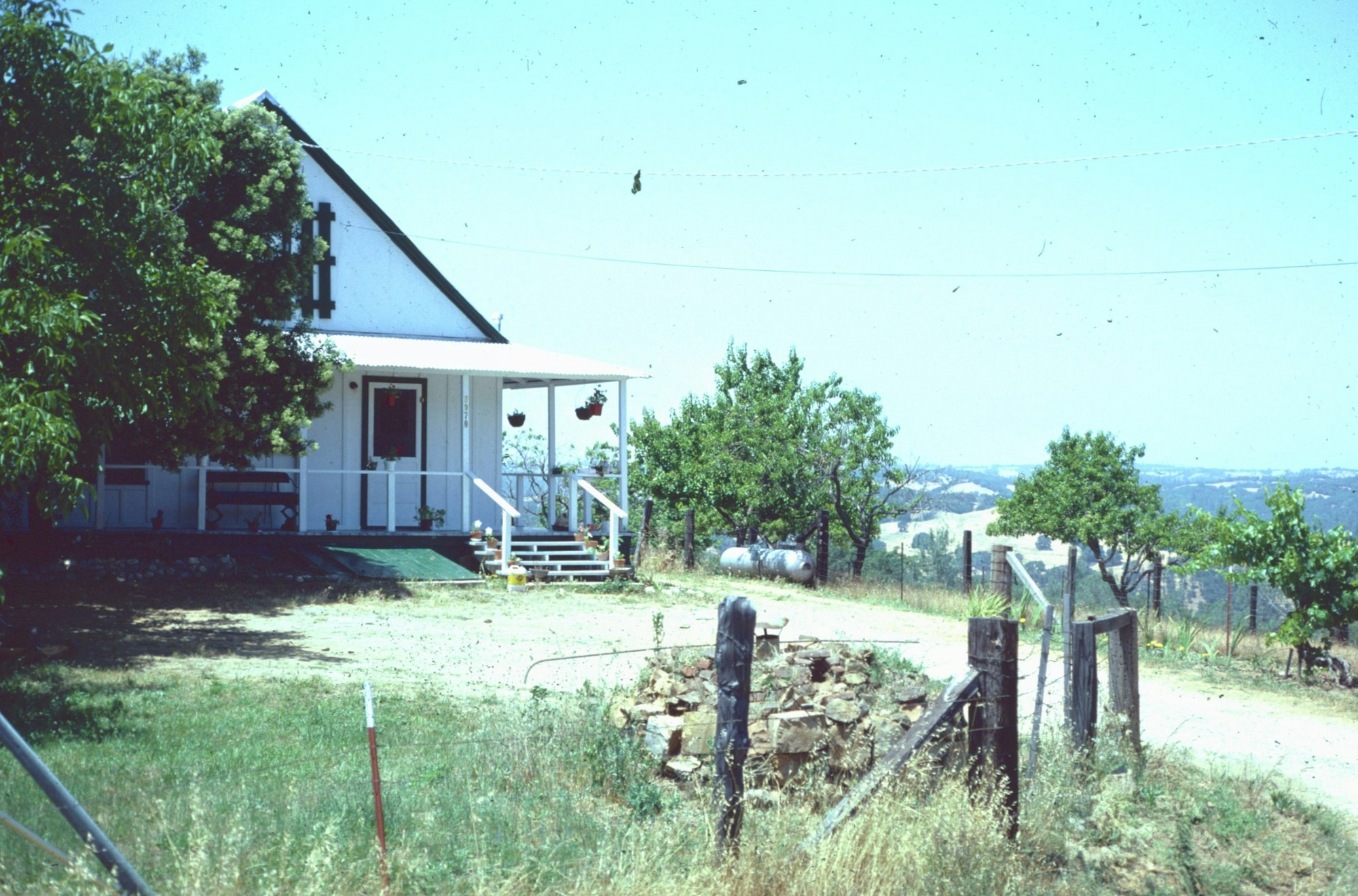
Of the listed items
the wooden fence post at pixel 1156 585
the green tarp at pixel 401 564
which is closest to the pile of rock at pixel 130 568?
the green tarp at pixel 401 564

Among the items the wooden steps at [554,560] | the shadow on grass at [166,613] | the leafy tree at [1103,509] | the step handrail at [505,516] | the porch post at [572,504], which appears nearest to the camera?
the shadow on grass at [166,613]

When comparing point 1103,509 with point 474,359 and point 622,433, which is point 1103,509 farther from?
point 474,359

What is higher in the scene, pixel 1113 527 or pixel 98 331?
pixel 98 331

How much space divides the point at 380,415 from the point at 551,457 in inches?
129

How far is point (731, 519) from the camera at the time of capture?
3045 cm

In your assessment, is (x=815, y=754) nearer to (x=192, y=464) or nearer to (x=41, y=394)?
(x=41, y=394)

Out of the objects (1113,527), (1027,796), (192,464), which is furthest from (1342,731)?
(1113,527)

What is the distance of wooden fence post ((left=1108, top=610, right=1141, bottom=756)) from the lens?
27.6 feet

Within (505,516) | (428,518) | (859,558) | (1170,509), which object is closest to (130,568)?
(428,518)

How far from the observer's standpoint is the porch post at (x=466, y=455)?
2058 cm

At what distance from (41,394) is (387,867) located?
19.0 feet

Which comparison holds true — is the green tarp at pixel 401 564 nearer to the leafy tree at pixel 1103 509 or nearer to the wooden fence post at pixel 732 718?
the wooden fence post at pixel 732 718

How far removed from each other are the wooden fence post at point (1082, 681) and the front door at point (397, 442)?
15.5 metres

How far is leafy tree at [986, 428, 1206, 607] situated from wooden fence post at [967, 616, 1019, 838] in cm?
2707
